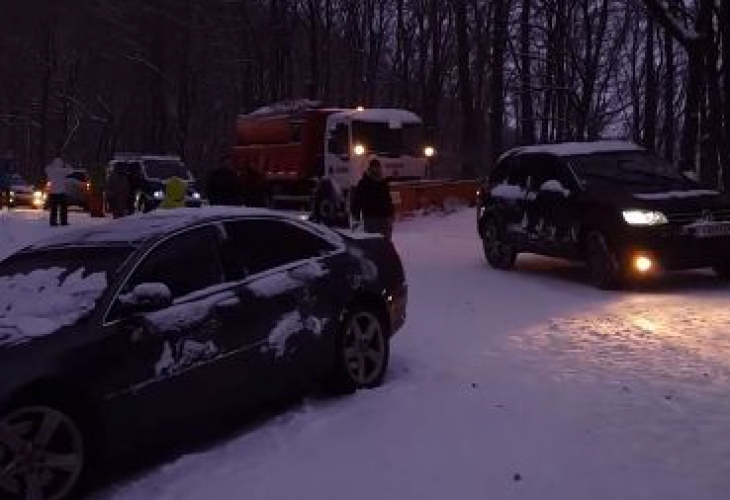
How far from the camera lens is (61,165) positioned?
25.6 meters

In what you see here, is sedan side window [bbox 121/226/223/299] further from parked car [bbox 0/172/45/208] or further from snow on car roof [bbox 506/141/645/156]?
parked car [bbox 0/172/45/208]

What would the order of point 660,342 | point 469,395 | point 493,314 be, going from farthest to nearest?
point 493,314
point 660,342
point 469,395

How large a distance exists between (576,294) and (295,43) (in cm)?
4668

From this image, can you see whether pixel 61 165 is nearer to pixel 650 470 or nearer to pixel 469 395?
pixel 469 395

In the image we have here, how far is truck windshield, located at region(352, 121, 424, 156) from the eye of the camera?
2728 cm

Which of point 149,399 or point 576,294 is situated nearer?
point 149,399

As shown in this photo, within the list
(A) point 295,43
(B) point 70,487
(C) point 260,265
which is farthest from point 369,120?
(A) point 295,43

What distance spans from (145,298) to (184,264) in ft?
2.20

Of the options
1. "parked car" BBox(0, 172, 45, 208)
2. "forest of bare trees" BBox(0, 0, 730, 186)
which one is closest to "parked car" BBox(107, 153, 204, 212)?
"forest of bare trees" BBox(0, 0, 730, 186)

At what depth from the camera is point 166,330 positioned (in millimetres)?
5910

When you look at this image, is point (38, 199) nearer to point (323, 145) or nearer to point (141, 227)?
point (323, 145)

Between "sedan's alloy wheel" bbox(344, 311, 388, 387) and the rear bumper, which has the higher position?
the rear bumper

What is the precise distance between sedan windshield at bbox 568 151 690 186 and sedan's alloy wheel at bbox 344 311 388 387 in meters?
5.89

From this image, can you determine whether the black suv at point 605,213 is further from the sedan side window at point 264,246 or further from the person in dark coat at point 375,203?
the sedan side window at point 264,246
